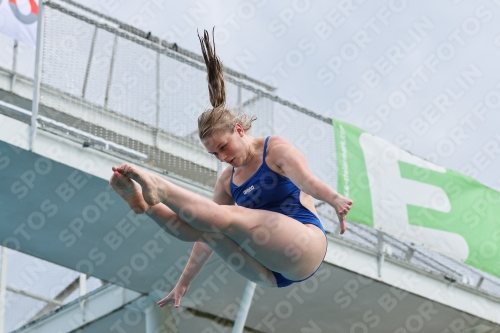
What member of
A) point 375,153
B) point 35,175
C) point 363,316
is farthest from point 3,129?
point 363,316

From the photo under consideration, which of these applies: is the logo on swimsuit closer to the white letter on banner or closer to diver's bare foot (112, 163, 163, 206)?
diver's bare foot (112, 163, 163, 206)

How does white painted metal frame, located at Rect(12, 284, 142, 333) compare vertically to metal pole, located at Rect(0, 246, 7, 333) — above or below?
below

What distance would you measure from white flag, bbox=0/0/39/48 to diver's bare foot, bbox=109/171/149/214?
196 inches

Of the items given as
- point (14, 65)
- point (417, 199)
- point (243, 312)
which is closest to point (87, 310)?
point (243, 312)

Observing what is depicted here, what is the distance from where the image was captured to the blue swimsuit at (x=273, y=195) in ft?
14.3

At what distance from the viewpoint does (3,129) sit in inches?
250

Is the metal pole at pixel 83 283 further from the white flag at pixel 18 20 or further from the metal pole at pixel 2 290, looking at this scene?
the white flag at pixel 18 20

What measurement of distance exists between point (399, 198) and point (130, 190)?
16.7 ft

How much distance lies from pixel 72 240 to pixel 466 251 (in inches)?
172

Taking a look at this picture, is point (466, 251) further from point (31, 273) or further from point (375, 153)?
point (31, 273)

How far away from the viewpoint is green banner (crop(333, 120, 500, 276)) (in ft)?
26.2

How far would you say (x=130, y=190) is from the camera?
147 inches

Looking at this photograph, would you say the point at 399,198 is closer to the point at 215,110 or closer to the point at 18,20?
the point at 215,110

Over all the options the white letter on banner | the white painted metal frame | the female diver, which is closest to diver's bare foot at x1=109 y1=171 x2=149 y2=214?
the female diver
